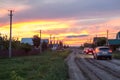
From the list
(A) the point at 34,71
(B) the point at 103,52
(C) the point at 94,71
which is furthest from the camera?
(B) the point at 103,52

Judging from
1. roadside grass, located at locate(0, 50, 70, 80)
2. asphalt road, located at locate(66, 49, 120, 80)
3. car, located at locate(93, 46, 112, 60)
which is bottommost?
asphalt road, located at locate(66, 49, 120, 80)

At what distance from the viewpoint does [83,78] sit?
23.7 m

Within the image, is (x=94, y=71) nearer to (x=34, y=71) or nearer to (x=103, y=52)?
(x=34, y=71)

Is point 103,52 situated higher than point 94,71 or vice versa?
point 103,52

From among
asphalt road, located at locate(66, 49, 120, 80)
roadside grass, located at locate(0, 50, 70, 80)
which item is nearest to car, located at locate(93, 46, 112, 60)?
asphalt road, located at locate(66, 49, 120, 80)

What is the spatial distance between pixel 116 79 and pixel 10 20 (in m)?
47.9

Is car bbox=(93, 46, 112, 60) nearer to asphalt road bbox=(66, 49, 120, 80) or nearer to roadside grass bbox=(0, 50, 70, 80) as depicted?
asphalt road bbox=(66, 49, 120, 80)

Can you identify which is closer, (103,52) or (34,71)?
(34,71)

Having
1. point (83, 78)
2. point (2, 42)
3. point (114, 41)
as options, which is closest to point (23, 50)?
point (2, 42)

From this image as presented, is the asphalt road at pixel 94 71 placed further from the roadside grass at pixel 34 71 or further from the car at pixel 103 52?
the car at pixel 103 52

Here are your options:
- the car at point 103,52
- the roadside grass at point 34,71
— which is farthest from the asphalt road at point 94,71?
the car at point 103,52

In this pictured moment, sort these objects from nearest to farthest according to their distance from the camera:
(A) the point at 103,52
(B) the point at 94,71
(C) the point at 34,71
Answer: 1. (C) the point at 34,71
2. (B) the point at 94,71
3. (A) the point at 103,52

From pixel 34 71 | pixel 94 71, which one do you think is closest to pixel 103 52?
pixel 94 71

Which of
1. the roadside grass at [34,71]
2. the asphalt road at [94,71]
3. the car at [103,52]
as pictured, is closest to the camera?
the roadside grass at [34,71]
